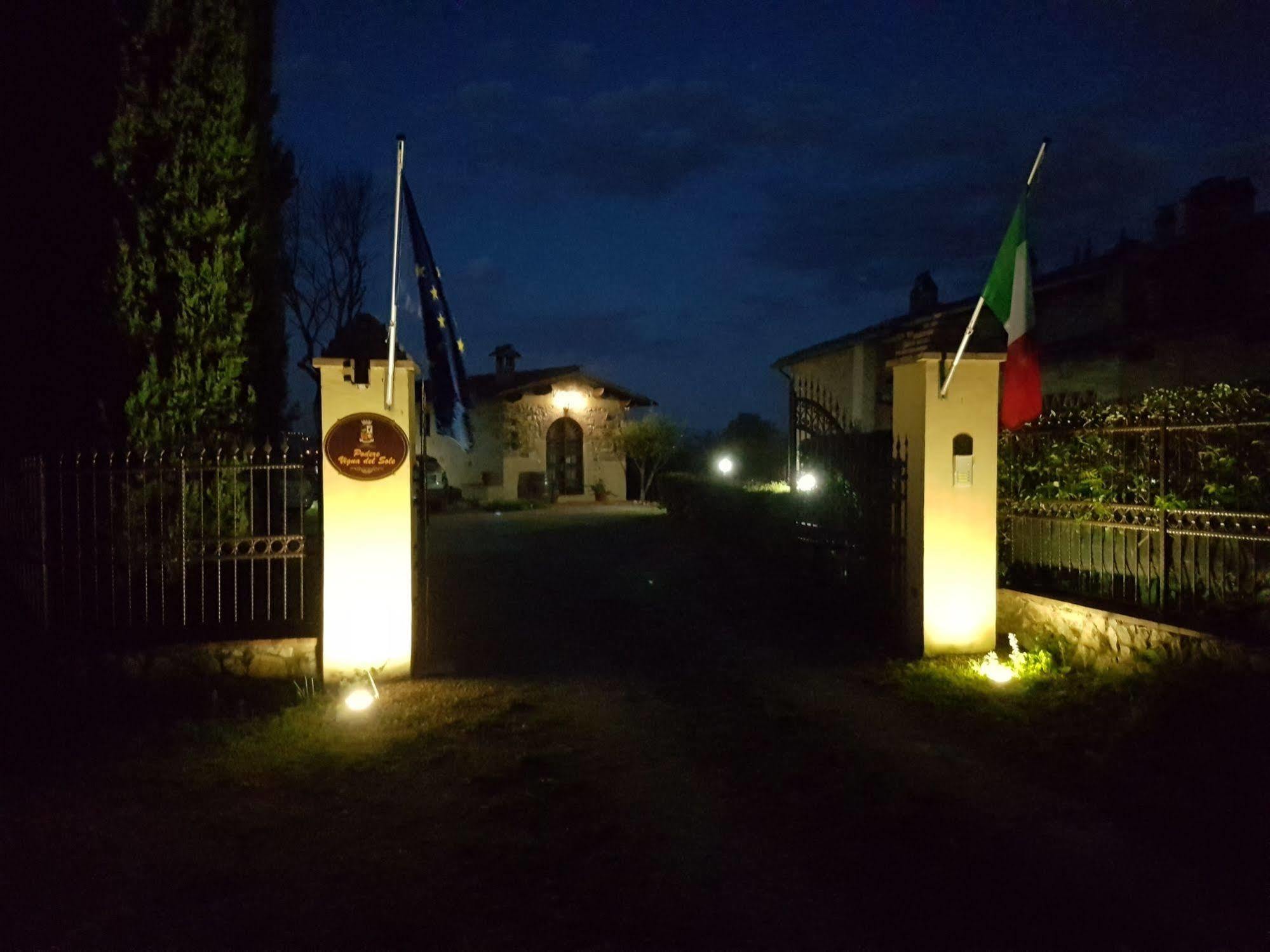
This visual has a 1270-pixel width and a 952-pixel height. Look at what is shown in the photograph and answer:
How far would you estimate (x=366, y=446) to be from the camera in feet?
22.9

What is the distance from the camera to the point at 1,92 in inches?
397

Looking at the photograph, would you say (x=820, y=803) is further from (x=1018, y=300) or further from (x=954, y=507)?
(x=1018, y=300)

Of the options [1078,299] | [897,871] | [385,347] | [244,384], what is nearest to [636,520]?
[1078,299]

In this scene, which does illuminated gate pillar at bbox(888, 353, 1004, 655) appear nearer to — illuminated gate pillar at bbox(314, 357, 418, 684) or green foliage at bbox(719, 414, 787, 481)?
illuminated gate pillar at bbox(314, 357, 418, 684)

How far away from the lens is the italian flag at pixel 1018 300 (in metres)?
6.89

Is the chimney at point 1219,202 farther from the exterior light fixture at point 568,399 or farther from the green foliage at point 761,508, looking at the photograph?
the exterior light fixture at point 568,399

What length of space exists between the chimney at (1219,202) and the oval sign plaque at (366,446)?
52.1ft

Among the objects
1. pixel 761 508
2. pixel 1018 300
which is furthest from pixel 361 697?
pixel 761 508

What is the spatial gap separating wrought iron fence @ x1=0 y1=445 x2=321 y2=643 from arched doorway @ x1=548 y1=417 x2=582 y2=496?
2070cm

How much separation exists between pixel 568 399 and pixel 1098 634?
23749 millimetres

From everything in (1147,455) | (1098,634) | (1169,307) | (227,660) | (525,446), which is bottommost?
(227,660)

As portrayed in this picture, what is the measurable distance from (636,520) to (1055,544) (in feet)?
45.4

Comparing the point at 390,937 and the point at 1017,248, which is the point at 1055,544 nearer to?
the point at 1017,248

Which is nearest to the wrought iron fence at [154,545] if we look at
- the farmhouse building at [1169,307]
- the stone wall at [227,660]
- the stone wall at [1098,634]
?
the stone wall at [227,660]
